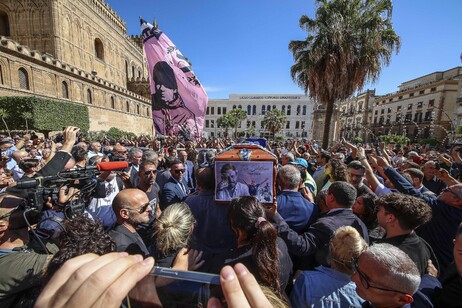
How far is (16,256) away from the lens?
59.8 inches

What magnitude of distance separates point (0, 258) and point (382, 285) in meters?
2.45

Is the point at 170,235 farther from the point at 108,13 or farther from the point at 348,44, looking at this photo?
the point at 108,13

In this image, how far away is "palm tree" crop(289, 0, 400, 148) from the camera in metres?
9.39

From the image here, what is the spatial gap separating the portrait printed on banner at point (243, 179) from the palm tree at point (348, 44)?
9.01m

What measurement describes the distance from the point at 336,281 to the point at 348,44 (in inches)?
420

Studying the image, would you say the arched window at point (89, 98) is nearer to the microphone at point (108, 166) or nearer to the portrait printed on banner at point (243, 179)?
the portrait printed on banner at point (243, 179)

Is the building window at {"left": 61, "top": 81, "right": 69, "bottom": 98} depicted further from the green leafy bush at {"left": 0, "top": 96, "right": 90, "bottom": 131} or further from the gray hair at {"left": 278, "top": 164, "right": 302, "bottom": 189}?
the gray hair at {"left": 278, "top": 164, "right": 302, "bottom": 189}

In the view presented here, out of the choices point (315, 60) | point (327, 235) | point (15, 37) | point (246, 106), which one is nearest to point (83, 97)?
point (15, 37)

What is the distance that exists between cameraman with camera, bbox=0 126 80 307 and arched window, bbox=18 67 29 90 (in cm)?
2437

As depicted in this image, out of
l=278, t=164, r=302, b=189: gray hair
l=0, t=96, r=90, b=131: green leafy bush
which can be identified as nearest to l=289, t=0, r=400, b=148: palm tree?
l=278, t=164, r=302, b=189: gray hair

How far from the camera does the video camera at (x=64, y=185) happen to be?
1.53 m

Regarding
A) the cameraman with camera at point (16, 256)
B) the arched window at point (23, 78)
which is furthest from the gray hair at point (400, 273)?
the arched window at point (23, 78)

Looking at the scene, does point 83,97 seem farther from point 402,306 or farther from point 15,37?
point 402,306

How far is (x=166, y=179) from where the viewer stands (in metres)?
4.27
